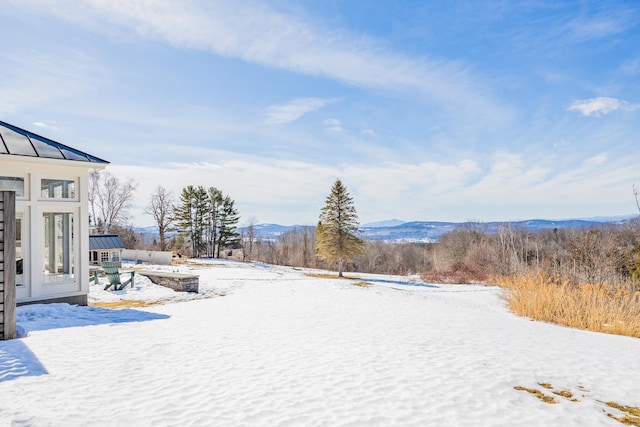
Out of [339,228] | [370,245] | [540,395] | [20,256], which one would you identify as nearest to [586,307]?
[540,395]

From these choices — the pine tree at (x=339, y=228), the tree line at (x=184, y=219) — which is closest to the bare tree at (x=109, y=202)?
the tree line at (x=184, y=219)

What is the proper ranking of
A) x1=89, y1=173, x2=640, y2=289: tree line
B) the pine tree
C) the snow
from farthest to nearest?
1. the pine tree
2. x1=89, y1=173, x2=640, y2=289: tree line
3. the snow

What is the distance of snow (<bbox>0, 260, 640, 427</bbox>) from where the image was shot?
3.36m

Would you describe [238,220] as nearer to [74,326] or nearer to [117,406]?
[74,326]

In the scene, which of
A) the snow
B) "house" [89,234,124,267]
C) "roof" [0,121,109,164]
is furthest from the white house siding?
"house" [89,234,124,267]

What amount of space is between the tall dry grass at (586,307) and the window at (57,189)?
1098cm

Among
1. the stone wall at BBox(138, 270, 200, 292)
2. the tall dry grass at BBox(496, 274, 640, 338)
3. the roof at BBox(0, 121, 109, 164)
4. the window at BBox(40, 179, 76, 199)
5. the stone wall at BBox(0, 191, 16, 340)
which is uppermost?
the roof at BBox(0, 121, 109, 164)

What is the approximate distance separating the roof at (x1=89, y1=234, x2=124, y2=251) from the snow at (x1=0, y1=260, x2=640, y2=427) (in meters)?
12.5

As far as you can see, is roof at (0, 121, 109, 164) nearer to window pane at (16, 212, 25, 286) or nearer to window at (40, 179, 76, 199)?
window at (40, 179, 76, 199)

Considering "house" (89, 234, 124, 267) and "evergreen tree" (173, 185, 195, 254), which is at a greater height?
"evergreen tree" (173, 185, 195, 254)

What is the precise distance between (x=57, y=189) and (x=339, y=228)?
66.1 feet

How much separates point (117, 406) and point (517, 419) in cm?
353

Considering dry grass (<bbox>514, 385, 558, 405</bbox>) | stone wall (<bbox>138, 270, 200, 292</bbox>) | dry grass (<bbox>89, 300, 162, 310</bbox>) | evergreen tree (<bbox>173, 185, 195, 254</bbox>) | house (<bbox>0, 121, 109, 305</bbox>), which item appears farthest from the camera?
evergreen tree (<bbox>173, 185, 195, 254</bbox>)

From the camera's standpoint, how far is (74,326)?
6.53m
